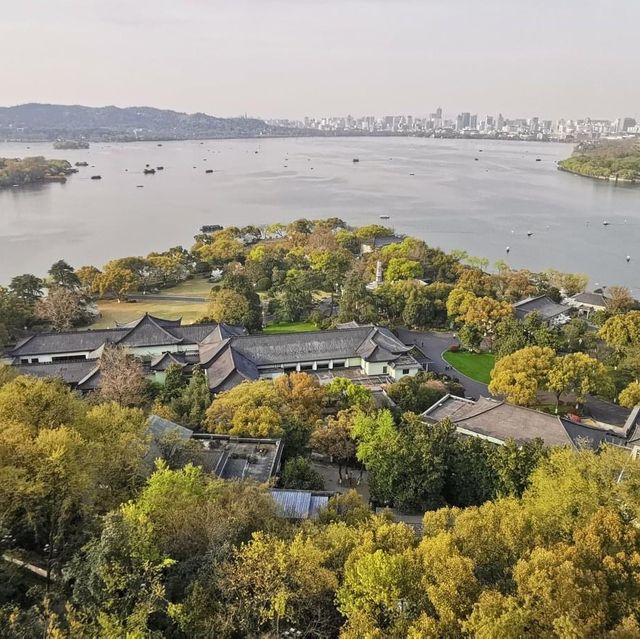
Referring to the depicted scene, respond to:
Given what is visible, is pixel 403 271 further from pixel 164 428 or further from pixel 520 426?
pixel 164 428

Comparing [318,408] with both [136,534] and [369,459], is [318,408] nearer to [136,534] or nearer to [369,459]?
[369,459]

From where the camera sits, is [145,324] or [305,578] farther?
[145,324]

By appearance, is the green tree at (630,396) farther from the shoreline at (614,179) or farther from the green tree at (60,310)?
the shoreline at (614,179)

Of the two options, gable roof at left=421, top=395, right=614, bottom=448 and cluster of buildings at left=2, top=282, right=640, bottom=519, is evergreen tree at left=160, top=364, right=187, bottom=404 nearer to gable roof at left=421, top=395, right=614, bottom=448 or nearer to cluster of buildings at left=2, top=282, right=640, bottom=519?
cluster of buildings at left=2, top=282, right=640, bottom=519

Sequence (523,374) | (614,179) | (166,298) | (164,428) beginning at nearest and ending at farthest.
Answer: (164,428) < (523,374) < (166,298) < (614,179)

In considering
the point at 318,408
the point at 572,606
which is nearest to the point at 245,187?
the point at 318,408

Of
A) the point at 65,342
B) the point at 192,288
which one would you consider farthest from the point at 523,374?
the point at 192,288
